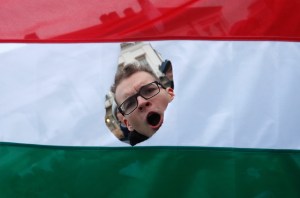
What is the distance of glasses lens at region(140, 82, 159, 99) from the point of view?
2244 mm

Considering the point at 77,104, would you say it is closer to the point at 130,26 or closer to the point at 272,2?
the point at 130,26

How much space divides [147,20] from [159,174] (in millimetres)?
543

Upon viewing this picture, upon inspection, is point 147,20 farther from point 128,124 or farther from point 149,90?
point 128,124

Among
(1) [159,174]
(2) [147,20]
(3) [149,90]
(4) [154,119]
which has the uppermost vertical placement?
(2) [147,20]

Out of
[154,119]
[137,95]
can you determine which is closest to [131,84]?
[137,95]

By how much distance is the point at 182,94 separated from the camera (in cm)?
223

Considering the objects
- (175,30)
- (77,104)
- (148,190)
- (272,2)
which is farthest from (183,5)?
(148,190)

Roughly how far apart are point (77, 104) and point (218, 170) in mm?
543

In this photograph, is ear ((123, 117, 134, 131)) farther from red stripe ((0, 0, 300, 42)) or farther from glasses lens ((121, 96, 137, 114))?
red stripe ((0, 0, 300, 42))

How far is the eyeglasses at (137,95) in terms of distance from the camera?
2242mm

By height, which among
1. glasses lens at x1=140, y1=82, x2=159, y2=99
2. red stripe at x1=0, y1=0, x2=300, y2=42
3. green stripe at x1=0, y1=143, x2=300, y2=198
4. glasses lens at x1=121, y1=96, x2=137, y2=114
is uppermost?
red stripe at x1=0, y1=0, x2=300, y2=42

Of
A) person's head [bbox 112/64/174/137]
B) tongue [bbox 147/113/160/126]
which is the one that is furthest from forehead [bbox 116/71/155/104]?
tongue [bbox 147/113/160/126]

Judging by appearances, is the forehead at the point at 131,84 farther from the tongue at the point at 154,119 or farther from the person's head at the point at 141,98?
the tongue at the point at 154,119

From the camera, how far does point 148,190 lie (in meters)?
2.19
